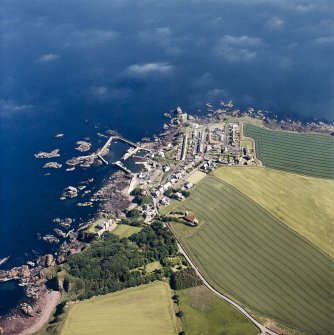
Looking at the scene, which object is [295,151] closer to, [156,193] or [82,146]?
[156,193]

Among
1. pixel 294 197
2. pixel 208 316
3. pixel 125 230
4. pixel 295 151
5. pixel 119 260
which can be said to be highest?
pixel 295 151

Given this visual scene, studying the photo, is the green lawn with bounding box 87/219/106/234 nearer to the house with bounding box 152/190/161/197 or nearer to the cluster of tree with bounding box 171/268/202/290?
the house with bounding box 152/190/161/197

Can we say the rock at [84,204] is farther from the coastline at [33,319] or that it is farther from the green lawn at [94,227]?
the coastline at [33,319]

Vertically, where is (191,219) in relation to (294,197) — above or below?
below

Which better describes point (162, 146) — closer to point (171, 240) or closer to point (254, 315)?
point (171, 240)

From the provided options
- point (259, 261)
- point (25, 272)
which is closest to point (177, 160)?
point (259, 261)

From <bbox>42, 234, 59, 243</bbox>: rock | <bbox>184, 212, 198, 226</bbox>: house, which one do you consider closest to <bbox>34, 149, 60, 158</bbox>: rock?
<bbox>42, 234, 59, 243</bbox>: rock

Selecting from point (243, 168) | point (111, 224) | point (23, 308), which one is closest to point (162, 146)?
Answer: point (243, 168)
